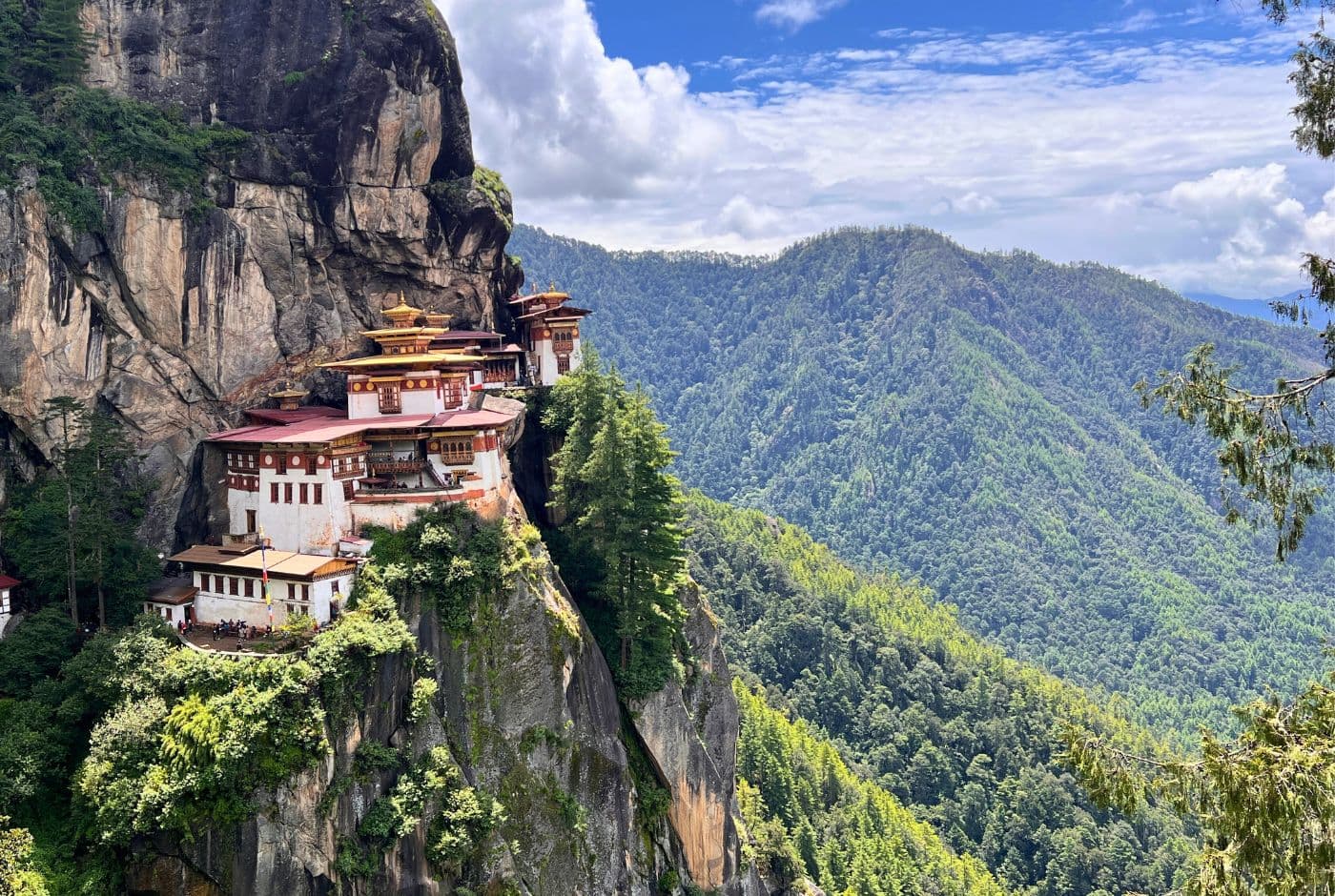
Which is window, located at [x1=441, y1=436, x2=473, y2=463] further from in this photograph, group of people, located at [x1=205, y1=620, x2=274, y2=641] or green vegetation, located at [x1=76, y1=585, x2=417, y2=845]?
green vegetation, located at [x1=76, y1=585, x2=417, y2=845]

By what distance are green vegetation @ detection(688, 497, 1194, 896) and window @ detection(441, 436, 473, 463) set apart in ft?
152

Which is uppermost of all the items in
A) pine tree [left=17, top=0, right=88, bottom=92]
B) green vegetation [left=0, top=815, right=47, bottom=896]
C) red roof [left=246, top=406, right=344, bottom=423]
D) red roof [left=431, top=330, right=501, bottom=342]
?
pine tree [left=17, top=0, right=88, bottom=92]

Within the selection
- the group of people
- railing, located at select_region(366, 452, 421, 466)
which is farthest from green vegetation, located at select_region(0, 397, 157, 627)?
railing, located at select_region(366, 452, 421, 466)

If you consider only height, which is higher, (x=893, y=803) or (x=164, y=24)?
(x=164, y=24)

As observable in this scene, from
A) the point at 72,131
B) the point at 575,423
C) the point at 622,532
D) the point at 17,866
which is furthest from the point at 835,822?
the point at 72,131

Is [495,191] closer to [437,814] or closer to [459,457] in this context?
[459,457]

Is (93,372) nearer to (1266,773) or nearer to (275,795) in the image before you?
(275,795)

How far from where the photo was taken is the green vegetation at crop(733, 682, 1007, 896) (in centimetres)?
7412

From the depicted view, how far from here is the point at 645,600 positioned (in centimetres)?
4534

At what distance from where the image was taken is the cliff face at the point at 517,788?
29.8 m

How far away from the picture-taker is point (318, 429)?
4031 centimetres

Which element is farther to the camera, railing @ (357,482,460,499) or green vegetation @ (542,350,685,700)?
green vegetation @ (542,350,685,700)

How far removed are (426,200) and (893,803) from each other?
68.9 m

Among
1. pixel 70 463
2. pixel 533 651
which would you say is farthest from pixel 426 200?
pixel 533 651
